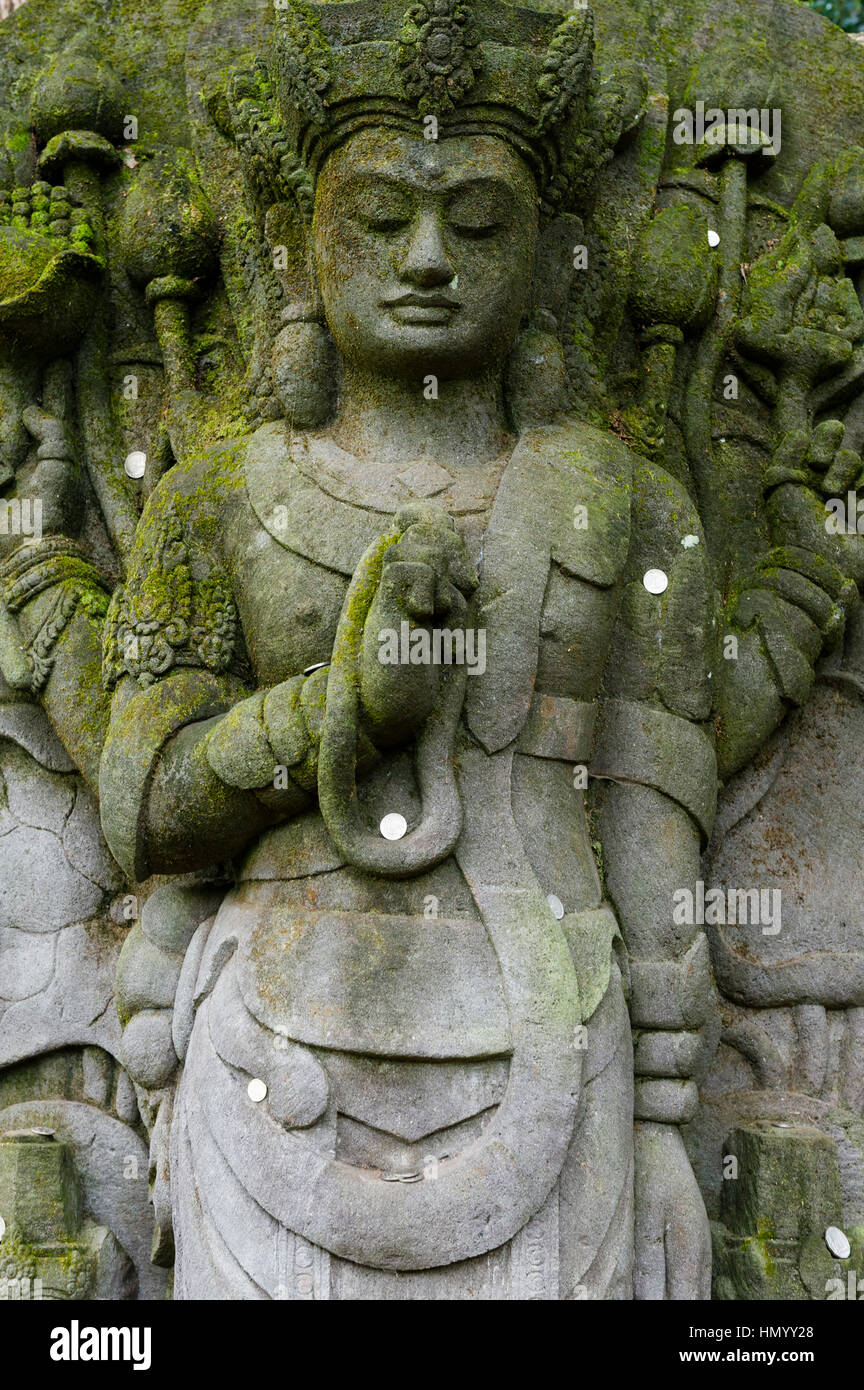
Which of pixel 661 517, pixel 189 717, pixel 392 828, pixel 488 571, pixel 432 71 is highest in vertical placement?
pixel 432 71

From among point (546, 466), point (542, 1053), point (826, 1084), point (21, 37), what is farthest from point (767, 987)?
point (21, 37)

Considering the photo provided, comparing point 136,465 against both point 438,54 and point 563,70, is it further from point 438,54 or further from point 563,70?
point 563,70

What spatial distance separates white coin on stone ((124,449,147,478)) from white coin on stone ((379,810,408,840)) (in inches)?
68.0

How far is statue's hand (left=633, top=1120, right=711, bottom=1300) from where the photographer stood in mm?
4500

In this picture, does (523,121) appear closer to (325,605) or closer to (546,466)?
(546,466)

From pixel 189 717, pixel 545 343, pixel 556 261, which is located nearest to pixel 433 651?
pixel 189 717

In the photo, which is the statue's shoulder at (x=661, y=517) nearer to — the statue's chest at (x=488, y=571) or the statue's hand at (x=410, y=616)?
the statue's chest at (x=488, y=571)

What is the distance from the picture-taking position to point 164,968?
15.9 feet

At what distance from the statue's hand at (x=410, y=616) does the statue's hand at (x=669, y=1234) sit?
145 centimetres

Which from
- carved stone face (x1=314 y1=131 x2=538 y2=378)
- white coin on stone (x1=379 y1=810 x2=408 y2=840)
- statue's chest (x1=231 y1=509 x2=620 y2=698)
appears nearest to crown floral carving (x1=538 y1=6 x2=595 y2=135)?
carved stone face (x1=314 y1=131 x2=538 y2=378)

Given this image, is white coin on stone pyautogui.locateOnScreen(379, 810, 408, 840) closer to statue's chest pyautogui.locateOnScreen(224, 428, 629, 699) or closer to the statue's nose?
statue's chest pyautogui.locateOnScreen(224, 428, 629, 699)

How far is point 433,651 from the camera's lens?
4273 millimetres

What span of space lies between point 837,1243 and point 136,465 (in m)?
3.28

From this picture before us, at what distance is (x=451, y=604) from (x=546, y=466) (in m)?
0.78
